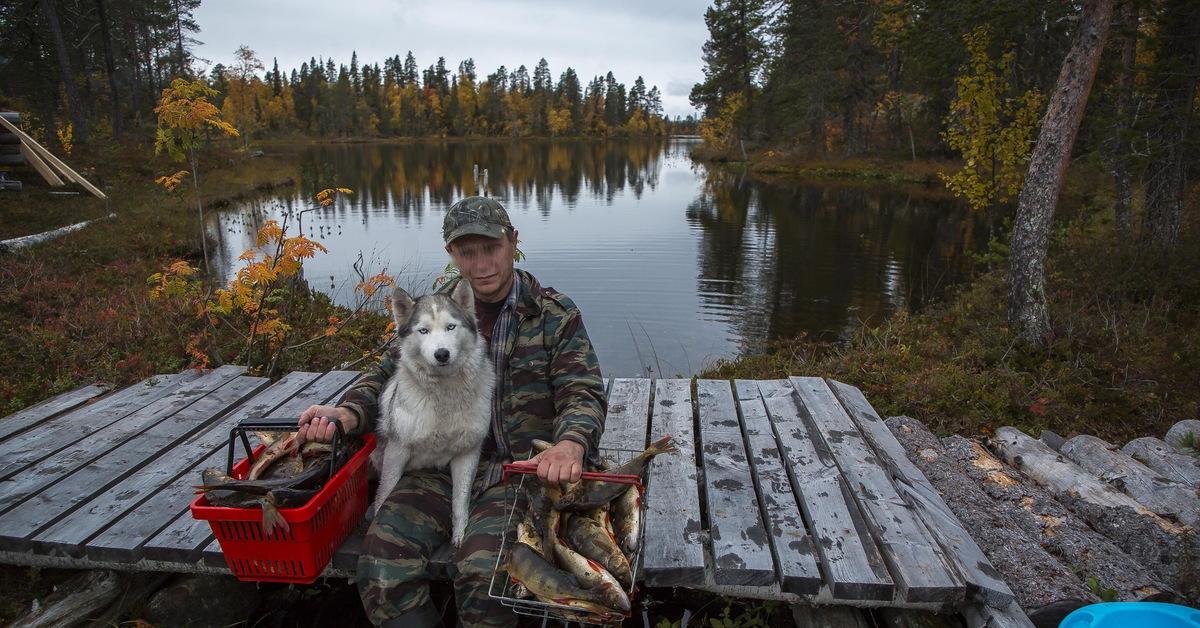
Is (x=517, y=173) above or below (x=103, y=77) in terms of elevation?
below

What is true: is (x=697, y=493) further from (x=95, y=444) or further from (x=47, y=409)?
(x=47, y=409)

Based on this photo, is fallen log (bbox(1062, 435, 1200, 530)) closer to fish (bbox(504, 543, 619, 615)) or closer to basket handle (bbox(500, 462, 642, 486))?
basket handle (bbox(500, 462, 642, 486))

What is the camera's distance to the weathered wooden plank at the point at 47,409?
4.64 metres

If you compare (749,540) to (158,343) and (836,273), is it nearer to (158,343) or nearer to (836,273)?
(158,343)

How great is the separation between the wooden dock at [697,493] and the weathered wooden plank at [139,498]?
0.01m

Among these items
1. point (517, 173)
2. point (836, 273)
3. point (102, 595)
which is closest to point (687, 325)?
point (836, 273)

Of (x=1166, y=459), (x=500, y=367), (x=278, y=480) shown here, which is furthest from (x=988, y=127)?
(x=278, y=480)

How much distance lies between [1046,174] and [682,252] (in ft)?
37.0

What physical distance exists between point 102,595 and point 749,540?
12.3 ft

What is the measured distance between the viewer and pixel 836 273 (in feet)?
52.1

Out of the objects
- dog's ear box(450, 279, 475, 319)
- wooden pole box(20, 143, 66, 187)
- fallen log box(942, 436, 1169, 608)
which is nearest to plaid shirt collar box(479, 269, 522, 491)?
dog's ear box(450, 279, 475, 319)

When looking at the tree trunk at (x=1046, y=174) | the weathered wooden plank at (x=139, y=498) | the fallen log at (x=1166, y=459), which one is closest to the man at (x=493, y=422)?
the weathered wooden plank at (x=139, y=498)

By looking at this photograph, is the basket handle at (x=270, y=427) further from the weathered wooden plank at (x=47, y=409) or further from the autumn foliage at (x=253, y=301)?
the autumn foliage at (x=253, y=301)

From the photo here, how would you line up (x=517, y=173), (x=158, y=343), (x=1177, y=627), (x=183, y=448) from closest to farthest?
(x=1177, y=627) < (x=183, y=448) < (x=158, y=343) < (x=517, y=173)
